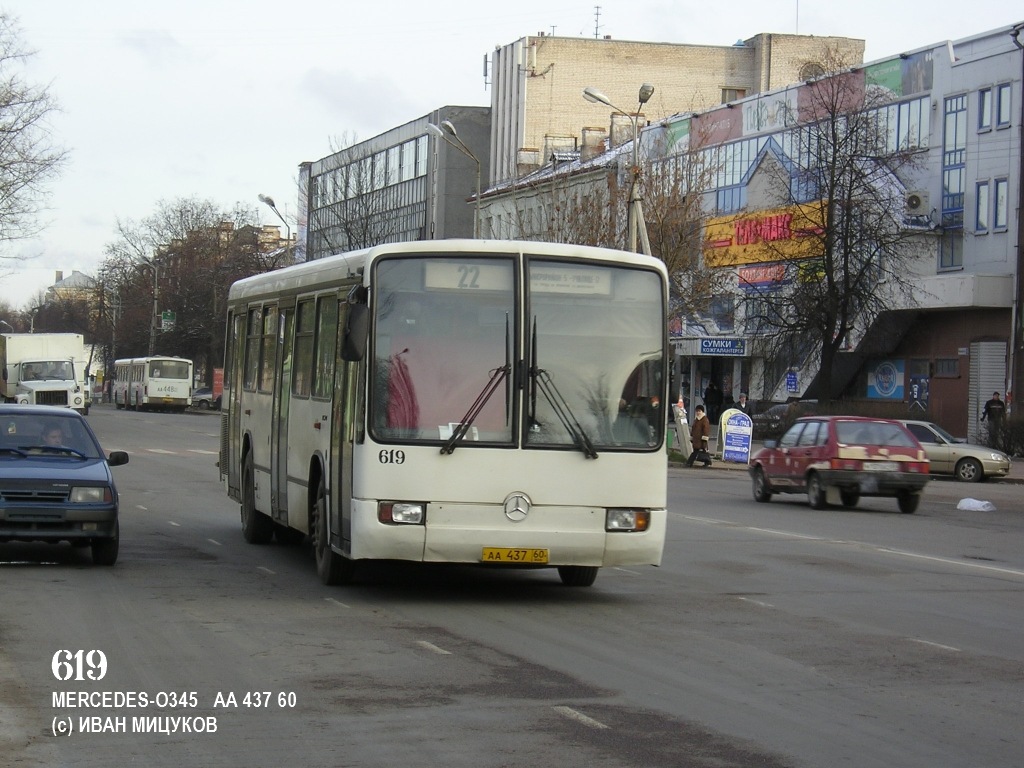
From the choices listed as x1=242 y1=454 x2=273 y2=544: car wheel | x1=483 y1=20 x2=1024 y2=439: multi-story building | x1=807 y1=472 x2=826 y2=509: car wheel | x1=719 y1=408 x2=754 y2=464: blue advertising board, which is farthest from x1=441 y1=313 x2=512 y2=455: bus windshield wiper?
x1=483 y1=20 x2=1024 y2=439: multi-story building

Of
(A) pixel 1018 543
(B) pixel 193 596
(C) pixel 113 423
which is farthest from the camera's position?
(C) pixel 113 423

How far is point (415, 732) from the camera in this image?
736 cm

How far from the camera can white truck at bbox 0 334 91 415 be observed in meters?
59.6

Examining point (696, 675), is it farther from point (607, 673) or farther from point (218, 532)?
point (218, 532)

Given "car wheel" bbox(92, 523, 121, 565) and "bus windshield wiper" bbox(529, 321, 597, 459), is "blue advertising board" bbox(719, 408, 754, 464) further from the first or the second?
"bus windshield wiper" bbox(529, 321, 597, 459)

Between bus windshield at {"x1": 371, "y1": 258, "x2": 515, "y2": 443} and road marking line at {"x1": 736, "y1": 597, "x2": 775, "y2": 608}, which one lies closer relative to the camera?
bus windshield at {"x1": 371, "y1": 258, "x2": 515, "y2": 443}

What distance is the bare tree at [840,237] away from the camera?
4859 cm

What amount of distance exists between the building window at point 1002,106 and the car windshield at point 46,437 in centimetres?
3842

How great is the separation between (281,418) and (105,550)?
6.90ft

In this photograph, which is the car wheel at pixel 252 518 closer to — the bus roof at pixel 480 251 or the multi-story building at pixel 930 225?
the bus roof at pixel 480 251

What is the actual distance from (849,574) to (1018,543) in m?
6.04

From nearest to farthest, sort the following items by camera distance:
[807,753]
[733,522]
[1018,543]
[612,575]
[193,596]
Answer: [807,753]
[193,596]
[612,575]
[1018,543]
[733,522]

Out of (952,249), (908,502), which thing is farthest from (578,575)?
(952,249)

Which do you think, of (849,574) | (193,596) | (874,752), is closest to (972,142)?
(849,574)
